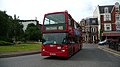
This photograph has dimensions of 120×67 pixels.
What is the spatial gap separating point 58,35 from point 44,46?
5.06 ft

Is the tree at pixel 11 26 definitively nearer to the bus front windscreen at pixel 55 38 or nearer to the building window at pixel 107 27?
the bus front windscreen at pixel 55 38

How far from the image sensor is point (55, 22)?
18828 mm

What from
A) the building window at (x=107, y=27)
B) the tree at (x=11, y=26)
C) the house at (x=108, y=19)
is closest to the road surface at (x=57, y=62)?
the tree at (x=11, y=26)

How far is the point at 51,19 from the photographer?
19156 millimetres

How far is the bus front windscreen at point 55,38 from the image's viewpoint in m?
18.7

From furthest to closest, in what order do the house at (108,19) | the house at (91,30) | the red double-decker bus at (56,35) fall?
the house at (91,30) < the house at (108,19) < the red double-decker bus at (56,35)

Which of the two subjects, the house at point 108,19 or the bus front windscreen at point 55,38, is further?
the house at point 108,19

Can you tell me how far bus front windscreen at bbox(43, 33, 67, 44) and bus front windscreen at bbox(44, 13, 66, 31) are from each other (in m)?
0.51

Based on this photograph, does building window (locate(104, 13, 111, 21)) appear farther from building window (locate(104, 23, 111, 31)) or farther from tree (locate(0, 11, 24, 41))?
tree (locate(0, 11, 24, 41))

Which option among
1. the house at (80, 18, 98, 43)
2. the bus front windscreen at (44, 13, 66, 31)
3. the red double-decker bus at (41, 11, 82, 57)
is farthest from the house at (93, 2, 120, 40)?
the red double-decker bus at (41, 11, 82, 57)

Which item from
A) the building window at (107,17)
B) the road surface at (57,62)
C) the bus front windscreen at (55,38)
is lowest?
the road surface at (57,62)

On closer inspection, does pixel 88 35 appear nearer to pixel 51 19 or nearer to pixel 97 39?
pixel 97 39

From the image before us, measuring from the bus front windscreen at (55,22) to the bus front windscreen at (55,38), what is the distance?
20.0 inches

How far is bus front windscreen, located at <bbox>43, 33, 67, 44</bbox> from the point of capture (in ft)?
61.3
